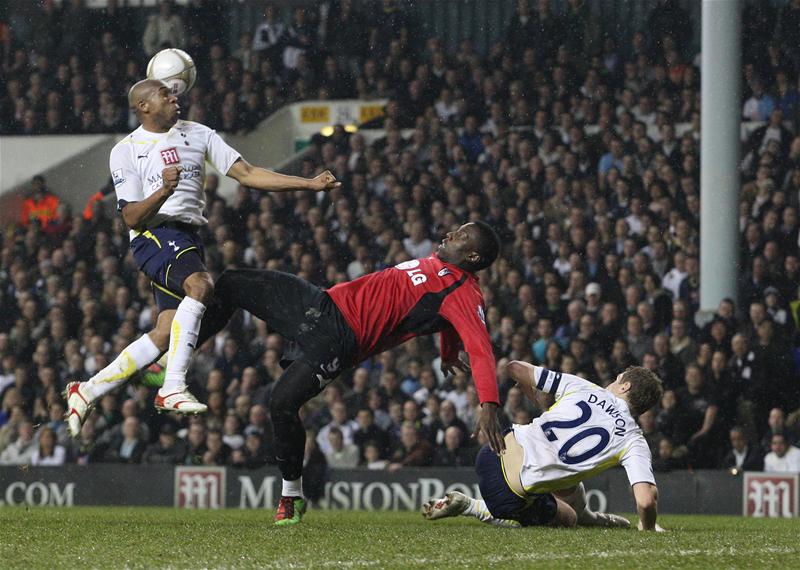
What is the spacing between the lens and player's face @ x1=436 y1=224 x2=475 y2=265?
752 cm

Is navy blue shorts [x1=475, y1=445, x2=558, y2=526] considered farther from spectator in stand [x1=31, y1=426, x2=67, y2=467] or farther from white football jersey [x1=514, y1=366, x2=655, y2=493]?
spectator in stand [x1=31, y1=426, x2=67, y2=467]

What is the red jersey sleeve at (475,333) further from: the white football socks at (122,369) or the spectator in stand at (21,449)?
the spectator in stand at (21,449)

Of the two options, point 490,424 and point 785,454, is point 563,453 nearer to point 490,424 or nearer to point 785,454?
point 490,424

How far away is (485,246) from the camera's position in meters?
7.55

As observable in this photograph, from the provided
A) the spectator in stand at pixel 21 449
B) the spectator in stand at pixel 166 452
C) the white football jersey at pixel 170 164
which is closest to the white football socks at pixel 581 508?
the white football jersey at pixel 170 164

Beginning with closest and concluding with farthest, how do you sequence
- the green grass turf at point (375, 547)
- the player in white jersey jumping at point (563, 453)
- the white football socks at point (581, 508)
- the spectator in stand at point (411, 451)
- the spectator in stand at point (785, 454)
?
the green grass turf at point (375, 547) → the player in white jersey jumping at point (563, 453) → the white football socks at point (581, 508) → the spectator in stand at point (785, 454) → the spectator in stand at point (411, 451)

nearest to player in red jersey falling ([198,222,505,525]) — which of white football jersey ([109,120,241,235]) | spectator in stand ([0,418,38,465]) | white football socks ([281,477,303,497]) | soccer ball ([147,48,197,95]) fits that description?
white football socks ([281,477,303,497])

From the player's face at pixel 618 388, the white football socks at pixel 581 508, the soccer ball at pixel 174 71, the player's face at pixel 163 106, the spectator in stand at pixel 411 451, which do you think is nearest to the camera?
the player's face at pixel 618 388

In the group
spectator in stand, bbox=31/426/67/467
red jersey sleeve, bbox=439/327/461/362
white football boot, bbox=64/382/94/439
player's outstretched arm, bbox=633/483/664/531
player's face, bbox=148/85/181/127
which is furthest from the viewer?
spectator in stand, bbox=31/426/67/467

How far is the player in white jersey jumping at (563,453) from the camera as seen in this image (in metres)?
6.97

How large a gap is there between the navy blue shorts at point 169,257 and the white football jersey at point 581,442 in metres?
2.08

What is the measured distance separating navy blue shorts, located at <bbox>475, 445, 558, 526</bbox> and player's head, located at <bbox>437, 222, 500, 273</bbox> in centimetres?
102

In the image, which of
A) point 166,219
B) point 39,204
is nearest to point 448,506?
point 166,219

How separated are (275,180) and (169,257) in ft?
2.37
